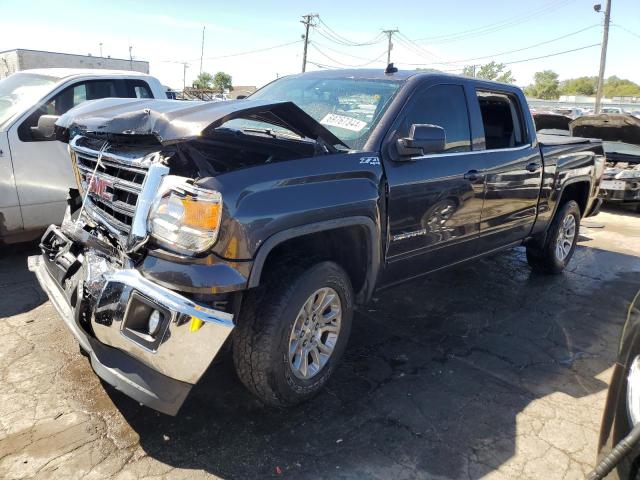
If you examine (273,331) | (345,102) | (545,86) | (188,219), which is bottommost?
(273,331)

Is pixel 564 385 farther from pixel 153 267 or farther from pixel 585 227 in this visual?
pixel 585 227

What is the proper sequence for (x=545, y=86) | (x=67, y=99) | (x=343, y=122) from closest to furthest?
(x=343, y=122)
(x=67, y=99)
(x=545, y=86)

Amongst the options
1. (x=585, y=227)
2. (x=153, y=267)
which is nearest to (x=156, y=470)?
(x=153, y=267)

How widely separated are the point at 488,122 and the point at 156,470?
4081 millimetres

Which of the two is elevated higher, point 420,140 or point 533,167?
point 420,140

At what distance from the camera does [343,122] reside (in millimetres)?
3494

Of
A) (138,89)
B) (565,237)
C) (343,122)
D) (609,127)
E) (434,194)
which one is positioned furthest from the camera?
(609,127)

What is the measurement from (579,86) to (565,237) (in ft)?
377

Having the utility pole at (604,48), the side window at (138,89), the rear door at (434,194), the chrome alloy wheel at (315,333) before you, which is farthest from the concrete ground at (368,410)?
the utility pole at (604,48)

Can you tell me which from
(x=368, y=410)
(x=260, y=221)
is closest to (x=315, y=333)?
(x=368, y=410)

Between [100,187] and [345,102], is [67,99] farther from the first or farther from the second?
[345,102]

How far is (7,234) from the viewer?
5.16m

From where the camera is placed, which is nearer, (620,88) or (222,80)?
(222,80)

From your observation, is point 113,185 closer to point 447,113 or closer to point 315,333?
point 315,333
